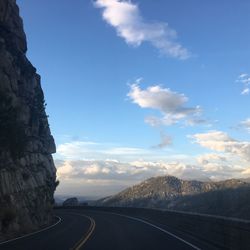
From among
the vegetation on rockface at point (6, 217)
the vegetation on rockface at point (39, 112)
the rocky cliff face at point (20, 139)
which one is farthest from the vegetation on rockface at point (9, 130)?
the vegetation on rockface at point (39, 112)

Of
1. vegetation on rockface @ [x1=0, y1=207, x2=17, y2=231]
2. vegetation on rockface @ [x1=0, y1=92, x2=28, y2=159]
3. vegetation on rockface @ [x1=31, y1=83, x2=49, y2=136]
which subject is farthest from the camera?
vegetation on rockface @ [x1=31, y1=83, x2=49, y2=136]

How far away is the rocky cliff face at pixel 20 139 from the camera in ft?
142

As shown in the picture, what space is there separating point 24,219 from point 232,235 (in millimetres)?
27570

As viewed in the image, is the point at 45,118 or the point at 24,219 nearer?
the point at 24,219

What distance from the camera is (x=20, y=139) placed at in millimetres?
49094

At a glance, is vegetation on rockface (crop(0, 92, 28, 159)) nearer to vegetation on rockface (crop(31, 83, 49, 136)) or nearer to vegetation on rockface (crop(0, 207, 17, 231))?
vegetation on rockface (crop(0, 207, 17, 231))

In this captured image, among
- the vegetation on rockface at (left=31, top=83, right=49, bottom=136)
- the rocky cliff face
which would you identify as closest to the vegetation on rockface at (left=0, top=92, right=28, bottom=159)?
the rocky cliff face

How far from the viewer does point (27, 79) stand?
6116 cm

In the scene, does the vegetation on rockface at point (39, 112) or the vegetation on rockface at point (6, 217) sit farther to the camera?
the vegetation on rockface at point (39, 112)

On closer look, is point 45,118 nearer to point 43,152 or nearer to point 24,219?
point 43,152

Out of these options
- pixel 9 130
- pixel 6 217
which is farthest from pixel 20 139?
pixel 6 217

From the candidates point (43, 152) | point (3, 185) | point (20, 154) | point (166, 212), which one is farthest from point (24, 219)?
point (43, 152)

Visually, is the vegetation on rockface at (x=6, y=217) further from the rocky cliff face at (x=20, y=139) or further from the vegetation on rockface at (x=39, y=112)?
the vegetation on rockface at (x=39, y=112)

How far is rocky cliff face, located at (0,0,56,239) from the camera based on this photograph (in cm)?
4330
